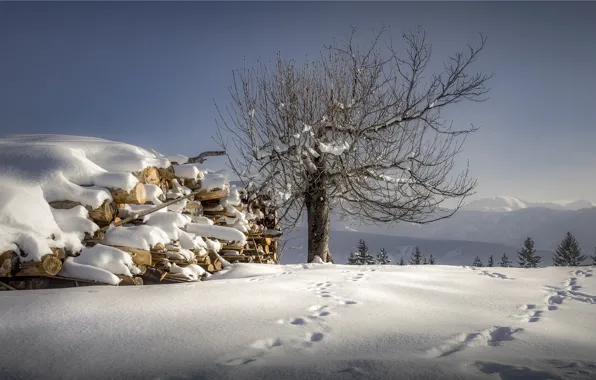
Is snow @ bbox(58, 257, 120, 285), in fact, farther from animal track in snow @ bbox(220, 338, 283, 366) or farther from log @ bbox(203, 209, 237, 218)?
log @ bbox(203, 209, 237, 218)

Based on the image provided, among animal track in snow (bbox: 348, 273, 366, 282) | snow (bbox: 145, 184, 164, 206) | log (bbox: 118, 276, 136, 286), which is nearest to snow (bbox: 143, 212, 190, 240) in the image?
snow (bbox: 145, 184, 164, 206)

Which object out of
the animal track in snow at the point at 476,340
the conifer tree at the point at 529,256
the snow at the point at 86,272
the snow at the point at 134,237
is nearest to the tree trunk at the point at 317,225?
the snow at the point at 134,237

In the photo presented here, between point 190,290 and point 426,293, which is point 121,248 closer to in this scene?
point 190,290

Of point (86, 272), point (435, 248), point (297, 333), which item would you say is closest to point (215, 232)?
point (86, 272)

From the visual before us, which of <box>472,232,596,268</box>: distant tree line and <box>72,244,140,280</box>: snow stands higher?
<box>72,244,140,280</box>: snow

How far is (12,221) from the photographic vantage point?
2873mm

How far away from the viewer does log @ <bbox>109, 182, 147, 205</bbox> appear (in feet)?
12.2

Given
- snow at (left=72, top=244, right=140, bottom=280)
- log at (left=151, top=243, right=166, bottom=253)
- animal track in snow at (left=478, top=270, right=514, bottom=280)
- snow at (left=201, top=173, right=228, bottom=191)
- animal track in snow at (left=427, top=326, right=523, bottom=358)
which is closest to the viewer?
animal track in snow at (left=427, top=326, right=523, bottom=358)

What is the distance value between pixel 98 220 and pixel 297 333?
2.77 metres

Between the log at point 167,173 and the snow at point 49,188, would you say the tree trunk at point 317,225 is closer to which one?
the log at point 167,173

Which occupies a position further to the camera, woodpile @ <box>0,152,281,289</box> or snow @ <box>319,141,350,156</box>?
snow @ <box>319,141,350,156</box>

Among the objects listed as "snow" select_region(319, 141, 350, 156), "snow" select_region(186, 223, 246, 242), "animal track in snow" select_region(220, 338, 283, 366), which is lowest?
"animal track in snow" select_region(220, 338, 283, 366)

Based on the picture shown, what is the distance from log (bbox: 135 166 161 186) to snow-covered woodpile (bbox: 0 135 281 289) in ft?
0.04

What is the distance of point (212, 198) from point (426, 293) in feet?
12.5
